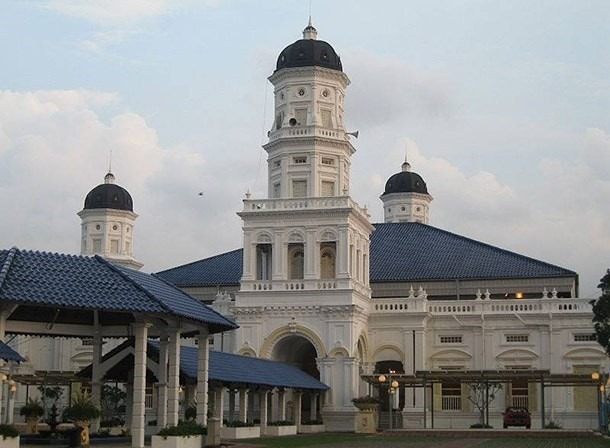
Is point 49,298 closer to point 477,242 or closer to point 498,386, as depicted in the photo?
point 498,386

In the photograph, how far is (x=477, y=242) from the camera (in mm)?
74500

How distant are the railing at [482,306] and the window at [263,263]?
6.72 meters

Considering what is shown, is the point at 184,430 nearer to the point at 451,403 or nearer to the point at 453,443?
the point at 453,443

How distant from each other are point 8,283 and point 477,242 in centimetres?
4698

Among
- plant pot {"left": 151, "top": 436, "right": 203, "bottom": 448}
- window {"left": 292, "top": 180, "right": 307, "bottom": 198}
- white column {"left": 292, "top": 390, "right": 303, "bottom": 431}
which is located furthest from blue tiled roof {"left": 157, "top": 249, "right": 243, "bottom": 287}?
plant pot {"left": 151, "top": 436, "right": 203, "bottom": 448}

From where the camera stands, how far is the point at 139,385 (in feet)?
111

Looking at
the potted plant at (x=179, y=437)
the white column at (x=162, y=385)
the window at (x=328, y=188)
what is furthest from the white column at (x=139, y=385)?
the window at (x=328, y=188)

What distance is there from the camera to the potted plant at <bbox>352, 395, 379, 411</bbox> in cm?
5738

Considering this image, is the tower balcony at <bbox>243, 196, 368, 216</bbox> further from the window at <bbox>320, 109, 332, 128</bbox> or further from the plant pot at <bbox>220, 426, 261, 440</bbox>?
the plant pot at <bbox>220, 426, 261, 440</bbox>

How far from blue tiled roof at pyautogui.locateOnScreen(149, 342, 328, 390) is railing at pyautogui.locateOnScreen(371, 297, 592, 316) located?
816 centimetres

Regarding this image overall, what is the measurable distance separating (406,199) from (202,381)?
56.4 meters

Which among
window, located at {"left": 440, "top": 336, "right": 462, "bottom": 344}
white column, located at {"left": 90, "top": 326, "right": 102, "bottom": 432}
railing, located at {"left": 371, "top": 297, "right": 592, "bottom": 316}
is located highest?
railing, located at {"left": 371, "top": 297, "right": 592, "bottom": 316}

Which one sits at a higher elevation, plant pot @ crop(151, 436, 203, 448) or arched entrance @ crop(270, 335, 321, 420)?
arched entrance @ crop(270, 335, 321, 420)

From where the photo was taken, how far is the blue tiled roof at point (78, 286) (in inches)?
1267
